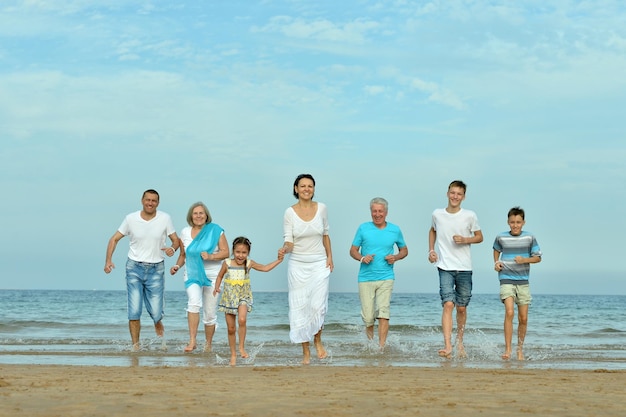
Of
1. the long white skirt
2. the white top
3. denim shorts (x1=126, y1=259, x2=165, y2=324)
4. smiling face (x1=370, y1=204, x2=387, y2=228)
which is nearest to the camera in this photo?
the white top

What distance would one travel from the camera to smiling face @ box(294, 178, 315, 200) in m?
8.98

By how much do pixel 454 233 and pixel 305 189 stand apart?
2230 millimetres

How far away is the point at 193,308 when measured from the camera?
1088 centimetres

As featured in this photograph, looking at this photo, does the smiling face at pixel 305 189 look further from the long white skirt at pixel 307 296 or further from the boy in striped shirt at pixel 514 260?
the boy in striped shirt at pixel 514 260

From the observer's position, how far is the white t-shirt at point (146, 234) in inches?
432

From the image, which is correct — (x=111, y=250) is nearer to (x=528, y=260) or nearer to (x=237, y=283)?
(x=237, y=283)

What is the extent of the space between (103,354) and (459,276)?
478 centimetres

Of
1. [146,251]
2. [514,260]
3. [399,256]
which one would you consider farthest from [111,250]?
[514,260]

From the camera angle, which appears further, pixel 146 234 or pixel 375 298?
pixel 146 234

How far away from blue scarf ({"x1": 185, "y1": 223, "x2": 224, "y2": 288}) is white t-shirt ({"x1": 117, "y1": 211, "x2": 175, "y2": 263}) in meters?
0.47

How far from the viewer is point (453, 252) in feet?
33.3

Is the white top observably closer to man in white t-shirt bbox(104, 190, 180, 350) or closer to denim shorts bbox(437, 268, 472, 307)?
denim shorts bbox(437, 268, 472, 307)

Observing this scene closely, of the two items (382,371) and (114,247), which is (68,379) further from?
(114,247)

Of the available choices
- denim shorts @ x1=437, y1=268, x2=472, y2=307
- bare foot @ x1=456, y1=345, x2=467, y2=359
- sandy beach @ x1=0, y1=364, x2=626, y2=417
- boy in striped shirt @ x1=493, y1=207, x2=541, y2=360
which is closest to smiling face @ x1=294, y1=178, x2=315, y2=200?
sandy beach @ x1=0, y1=364, x2=626, y2=417
